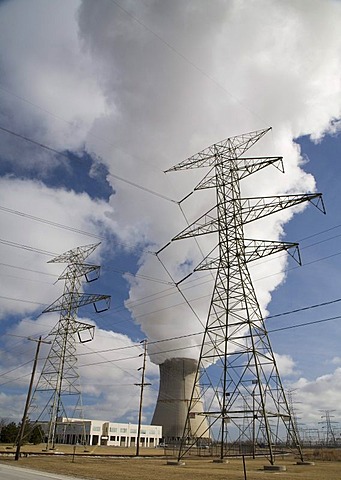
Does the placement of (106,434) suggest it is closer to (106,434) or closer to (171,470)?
(106,434)

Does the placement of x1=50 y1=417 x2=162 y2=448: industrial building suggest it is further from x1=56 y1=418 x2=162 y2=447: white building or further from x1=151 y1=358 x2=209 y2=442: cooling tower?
x1=151 y1=358 x2=209 y2=442: cooling tower

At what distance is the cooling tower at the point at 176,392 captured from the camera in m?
67.2

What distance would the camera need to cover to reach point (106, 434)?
93375 millimetres

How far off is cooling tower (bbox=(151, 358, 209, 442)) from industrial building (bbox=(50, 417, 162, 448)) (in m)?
21.8

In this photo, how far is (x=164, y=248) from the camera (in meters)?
29.9

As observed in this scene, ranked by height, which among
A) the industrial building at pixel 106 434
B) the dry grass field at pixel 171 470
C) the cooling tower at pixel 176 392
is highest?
the cooling tower at pixel 176 392

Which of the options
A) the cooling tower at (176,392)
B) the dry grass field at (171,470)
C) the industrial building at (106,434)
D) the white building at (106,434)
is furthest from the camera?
the industrial building at (106,434)

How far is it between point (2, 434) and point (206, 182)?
66.7 meters

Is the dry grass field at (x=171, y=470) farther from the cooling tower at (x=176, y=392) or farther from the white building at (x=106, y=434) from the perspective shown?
the white building at (x=106, y=434)

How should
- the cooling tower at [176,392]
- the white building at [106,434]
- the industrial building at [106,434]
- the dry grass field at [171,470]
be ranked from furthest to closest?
the industrial building at [106,434] → the white building at [106,434] → the cooling tower at [176,392] → the dry grass field at [171,470]

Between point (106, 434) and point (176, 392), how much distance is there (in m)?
36.6

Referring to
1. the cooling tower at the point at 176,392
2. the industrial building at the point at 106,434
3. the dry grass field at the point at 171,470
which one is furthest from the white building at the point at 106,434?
the dry grass field at the point at 171,470

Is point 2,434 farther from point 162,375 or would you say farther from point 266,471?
point 266,471

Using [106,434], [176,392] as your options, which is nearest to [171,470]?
[176,392]
